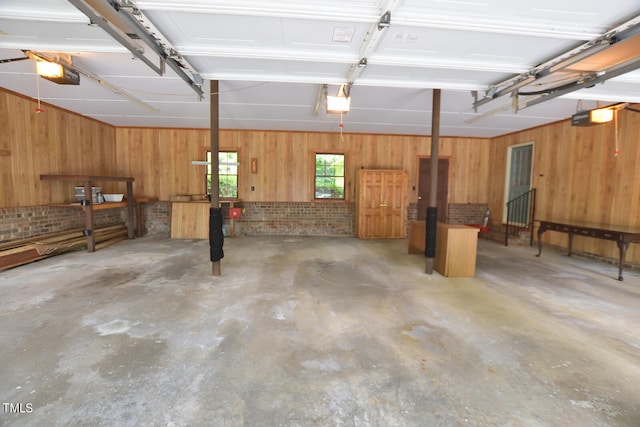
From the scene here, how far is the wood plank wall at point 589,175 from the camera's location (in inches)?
206

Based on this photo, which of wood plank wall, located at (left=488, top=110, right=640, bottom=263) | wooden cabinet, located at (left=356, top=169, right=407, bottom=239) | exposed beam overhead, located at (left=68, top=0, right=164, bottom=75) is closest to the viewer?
exposed beam overhead, located at (left=68, top=0, right=164, bottom=75)

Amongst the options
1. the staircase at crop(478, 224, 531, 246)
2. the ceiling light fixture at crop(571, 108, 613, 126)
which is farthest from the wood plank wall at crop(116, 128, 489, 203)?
the ceiling light fixture at crop(571, 108, 613, 126)

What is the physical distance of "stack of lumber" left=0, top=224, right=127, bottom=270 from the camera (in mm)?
4762

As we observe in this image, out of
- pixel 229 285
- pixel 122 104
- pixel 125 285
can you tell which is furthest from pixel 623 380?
pixel 122 104

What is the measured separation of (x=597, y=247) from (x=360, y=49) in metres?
6.33

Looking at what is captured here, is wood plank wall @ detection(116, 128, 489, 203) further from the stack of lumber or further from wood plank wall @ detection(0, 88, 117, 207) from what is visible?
the stack of lumber

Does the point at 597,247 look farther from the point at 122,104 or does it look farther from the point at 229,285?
the point at 122,104

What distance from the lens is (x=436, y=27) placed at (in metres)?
2.55

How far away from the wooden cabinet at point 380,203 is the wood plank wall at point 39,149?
6.88 metres

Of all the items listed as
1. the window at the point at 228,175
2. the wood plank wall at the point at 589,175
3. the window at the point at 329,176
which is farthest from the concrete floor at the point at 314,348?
the window at the point at 329,176

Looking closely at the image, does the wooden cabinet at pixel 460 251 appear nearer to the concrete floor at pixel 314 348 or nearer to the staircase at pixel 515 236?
the concrete floor at pixel 314 348

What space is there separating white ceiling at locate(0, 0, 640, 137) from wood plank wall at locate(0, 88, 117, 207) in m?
0.54

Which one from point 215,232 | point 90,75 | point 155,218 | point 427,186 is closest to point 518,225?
point 427,186

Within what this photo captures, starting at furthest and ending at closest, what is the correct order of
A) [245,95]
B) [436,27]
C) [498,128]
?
[498,128], [245,95], [436,27]
